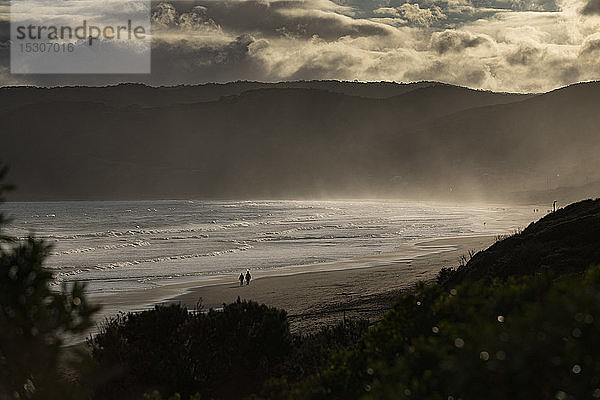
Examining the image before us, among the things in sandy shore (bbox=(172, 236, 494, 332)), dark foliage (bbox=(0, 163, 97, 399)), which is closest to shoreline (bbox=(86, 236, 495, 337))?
sandy shore (bbox=(172, 236, 494, 332))

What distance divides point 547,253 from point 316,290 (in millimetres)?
12146

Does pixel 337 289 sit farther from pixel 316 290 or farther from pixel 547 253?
pixel 547 253

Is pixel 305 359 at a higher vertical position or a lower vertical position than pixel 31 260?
lower

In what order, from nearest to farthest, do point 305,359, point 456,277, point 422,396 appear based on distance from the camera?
point 422,396 → point 305,359 → point 456,277

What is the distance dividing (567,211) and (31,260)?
19988 mm

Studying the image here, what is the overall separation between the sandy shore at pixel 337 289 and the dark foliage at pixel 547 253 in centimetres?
293

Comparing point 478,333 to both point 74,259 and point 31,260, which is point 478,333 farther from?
point 74,259

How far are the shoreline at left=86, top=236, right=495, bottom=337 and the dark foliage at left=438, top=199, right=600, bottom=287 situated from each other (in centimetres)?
297

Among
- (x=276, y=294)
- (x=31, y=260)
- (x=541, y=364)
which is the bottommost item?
(x=276, y=294)

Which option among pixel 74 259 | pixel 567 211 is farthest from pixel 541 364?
pixel 74 259

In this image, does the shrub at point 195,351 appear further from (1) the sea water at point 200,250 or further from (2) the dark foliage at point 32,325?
(1) the sea water at point 200,250

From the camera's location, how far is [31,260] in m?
5.34

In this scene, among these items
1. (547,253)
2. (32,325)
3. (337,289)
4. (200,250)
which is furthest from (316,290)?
(200,250)

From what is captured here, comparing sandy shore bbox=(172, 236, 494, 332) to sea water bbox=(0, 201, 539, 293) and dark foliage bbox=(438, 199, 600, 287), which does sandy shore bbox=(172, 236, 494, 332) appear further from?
sea water bbox=(0, 201, 539, 293)
